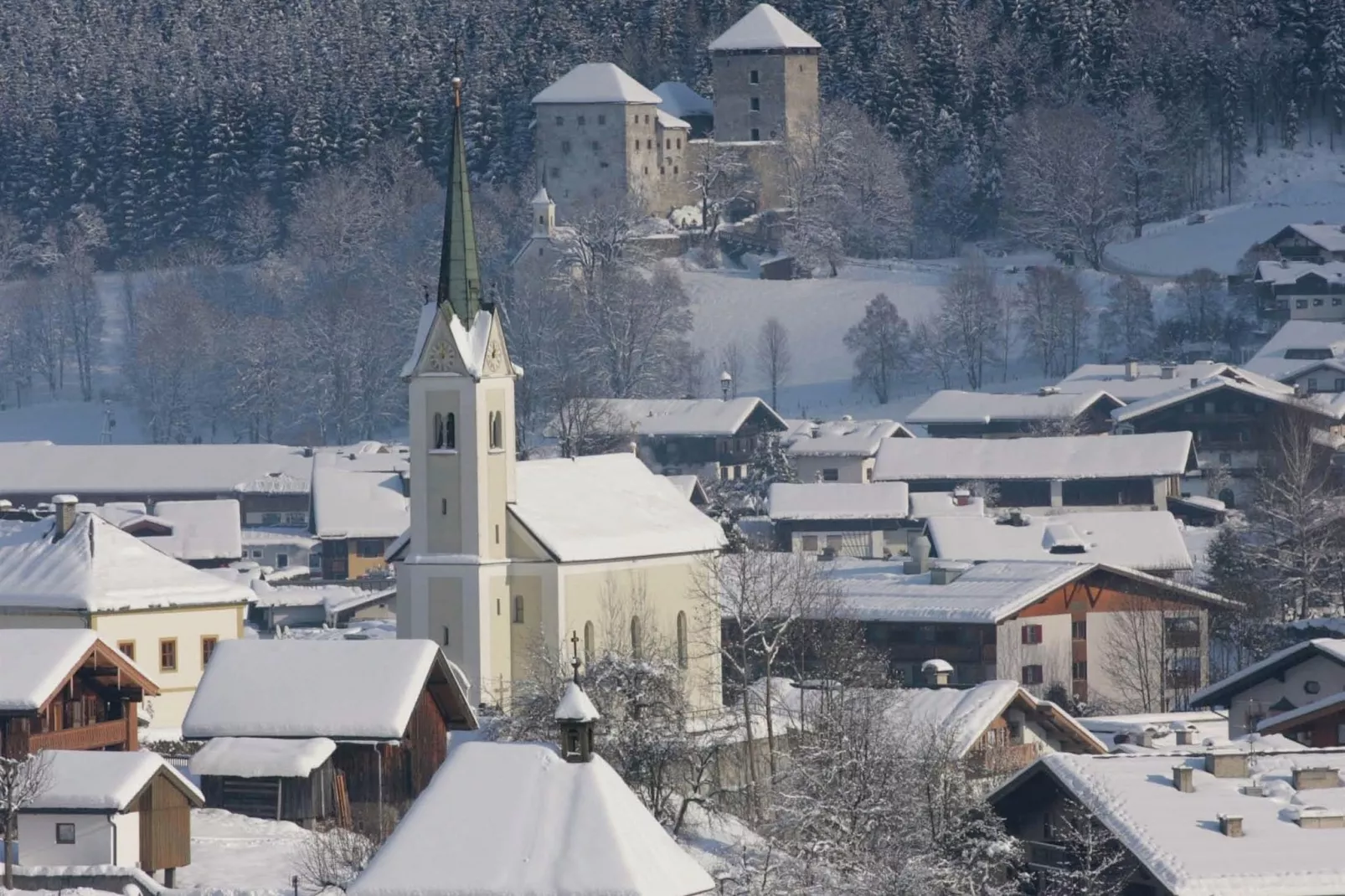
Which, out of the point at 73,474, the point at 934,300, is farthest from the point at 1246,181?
the point at 73,474

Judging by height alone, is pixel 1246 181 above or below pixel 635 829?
above

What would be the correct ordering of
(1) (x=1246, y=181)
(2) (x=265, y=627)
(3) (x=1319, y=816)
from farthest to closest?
(1) (x=1246, y=181) < (2) (x=265, y=627) < (3) (x=1319, y=816)

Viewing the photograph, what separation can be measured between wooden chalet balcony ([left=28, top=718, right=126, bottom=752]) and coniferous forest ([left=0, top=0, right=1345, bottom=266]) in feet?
317

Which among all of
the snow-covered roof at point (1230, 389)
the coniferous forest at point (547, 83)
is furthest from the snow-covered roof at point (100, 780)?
the coniferous forest at point (547, 83)

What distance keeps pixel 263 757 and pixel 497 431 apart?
16.0 metres

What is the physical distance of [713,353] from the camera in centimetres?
13788

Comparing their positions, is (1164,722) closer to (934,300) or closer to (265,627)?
(265,627)

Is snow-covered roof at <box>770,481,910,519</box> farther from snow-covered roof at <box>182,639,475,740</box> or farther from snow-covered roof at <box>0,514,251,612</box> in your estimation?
snow-covered roof at <box>182,639,475,740</box>

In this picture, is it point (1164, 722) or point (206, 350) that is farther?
point (206, 350)

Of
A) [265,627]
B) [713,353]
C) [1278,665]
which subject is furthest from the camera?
[713,353]

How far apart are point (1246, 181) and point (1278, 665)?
9155 centimetres

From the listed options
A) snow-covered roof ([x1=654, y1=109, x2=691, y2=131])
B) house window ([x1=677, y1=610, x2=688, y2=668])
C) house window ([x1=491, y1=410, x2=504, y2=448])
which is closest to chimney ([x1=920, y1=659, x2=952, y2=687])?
house window ([x1=677, y1=610, x2=688, y2=668])

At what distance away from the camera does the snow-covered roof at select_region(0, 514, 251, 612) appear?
A: 61250mm

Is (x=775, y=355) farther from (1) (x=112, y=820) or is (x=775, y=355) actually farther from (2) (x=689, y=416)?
(1) (x=112, y=820)
